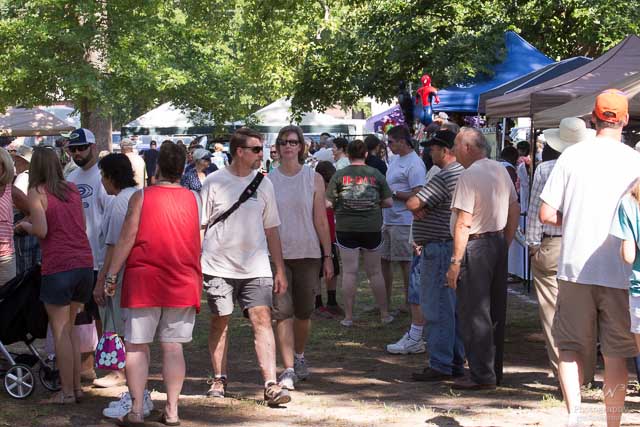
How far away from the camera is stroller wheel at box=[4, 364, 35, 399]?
7.47m

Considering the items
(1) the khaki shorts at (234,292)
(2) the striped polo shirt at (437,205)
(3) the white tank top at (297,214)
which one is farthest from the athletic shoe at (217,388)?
(2) the striped polo shirt at (437,205)

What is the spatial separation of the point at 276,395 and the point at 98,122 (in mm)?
24903

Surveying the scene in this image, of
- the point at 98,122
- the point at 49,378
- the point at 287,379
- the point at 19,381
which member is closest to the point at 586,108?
the point at 287,379

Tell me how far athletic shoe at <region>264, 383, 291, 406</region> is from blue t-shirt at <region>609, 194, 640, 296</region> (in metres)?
2.71

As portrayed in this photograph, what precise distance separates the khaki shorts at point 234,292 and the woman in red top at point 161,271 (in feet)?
1.86

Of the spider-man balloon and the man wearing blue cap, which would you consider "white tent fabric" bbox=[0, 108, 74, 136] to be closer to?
the spider-man balloon

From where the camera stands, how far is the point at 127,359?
6.46 metres

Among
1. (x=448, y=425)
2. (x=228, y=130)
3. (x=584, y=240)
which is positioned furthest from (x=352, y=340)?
(x=228, y=130)

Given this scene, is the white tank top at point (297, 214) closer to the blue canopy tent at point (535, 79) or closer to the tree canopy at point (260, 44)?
the blue canopy tent at point (535, 79)

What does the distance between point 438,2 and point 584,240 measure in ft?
52.9

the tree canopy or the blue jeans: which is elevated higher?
the tree canopy

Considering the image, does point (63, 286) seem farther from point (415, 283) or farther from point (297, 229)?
point (415, 283)

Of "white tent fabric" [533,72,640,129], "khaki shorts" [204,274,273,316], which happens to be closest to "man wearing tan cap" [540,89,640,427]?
"khaki shorts" [204,274,273,316]

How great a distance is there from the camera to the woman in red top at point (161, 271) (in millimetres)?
6379
